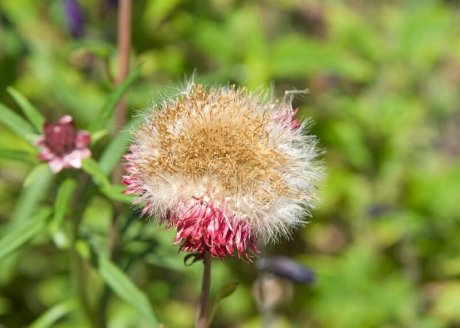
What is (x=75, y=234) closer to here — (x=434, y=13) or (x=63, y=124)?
(x=63, y=124)

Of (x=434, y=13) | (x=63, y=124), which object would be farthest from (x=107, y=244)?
(x=434, y=13)

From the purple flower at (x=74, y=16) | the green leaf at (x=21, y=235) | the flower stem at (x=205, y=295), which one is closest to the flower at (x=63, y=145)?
the green leaf at (x=21, y=235)

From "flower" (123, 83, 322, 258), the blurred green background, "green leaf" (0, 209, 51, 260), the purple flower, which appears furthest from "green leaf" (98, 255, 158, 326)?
the purple flower

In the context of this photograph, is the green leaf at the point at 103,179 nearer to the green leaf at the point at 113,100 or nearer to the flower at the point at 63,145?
the flower at the point at 63,145

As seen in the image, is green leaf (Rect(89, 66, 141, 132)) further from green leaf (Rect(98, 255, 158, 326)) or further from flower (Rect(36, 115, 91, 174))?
green leaf (Rect(98, 255, 158, 326))

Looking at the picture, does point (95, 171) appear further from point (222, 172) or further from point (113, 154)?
point (222, 172)

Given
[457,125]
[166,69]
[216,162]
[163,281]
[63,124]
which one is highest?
[457,125]

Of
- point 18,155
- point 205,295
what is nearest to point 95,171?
point 18,155
